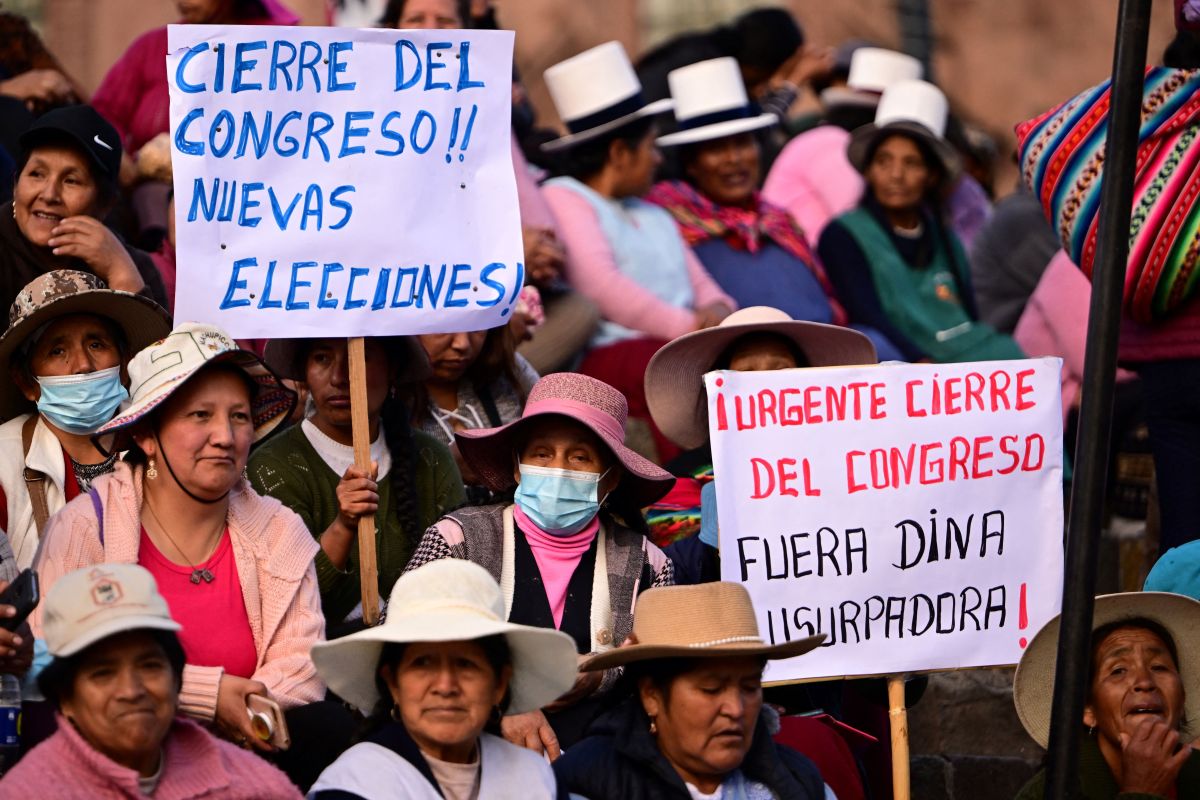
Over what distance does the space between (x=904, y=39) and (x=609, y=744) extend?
12603 mm

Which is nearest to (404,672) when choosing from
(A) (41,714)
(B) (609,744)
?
(B) (609,744)

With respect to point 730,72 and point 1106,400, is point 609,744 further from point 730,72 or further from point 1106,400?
point 730,72

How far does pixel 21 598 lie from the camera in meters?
5.70

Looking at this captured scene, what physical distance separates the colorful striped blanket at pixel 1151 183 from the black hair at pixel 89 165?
10.7 ft

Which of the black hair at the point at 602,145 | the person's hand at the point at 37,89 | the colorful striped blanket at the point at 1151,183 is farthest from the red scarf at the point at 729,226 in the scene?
the colorful striped blanket at the point at 1151,183

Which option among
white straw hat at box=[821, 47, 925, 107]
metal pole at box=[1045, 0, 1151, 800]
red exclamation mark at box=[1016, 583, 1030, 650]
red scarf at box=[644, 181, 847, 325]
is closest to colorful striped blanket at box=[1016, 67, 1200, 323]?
red exclamation mark at box=[1016, 583, 1030, 650]

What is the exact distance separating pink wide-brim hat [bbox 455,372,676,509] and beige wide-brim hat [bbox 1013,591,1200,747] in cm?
124

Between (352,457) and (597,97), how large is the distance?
10.7 ft

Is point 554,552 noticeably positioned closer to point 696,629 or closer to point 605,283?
point 696,629

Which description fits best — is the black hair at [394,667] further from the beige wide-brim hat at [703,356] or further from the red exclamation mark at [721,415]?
the beige wide-brim hat at [703,356]

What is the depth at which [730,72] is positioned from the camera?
37.3 feet

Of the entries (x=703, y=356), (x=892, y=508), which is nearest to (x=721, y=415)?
(x=892, y=508)

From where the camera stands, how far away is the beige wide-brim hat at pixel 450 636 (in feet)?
18.0

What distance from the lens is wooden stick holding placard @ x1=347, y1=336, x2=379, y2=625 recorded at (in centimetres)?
674
